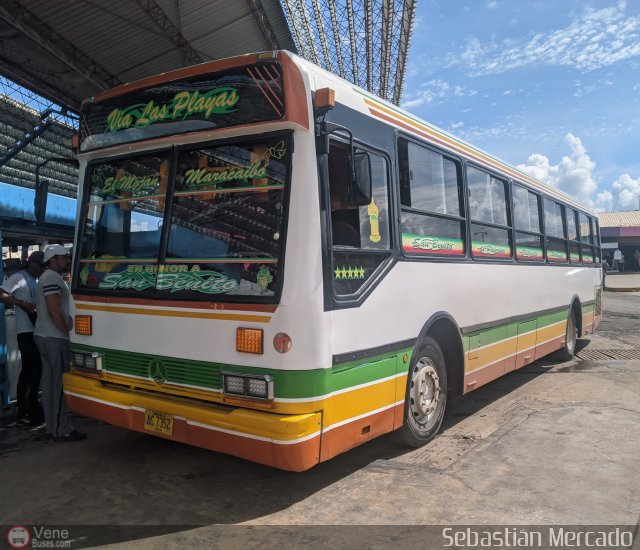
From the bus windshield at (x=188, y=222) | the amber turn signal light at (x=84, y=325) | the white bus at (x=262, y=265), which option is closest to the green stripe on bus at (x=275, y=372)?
the white bus at (x=262, y=265)

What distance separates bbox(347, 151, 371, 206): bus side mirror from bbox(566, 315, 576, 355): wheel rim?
7.10m

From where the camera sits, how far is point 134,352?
4285 millimetres

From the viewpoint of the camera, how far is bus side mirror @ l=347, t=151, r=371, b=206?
3730 mm

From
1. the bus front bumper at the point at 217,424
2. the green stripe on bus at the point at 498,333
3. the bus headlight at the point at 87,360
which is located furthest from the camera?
the green stripe on bus at the point at 498,333

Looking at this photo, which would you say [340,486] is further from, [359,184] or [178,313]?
[359,184]

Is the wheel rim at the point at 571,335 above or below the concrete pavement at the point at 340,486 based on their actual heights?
above

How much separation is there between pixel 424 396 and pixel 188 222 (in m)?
2.62

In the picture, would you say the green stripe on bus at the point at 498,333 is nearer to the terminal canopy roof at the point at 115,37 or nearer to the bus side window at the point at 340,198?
the bus side window at the point at 340,198

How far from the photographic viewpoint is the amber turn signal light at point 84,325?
15.1 feet

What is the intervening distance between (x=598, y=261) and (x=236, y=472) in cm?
1029

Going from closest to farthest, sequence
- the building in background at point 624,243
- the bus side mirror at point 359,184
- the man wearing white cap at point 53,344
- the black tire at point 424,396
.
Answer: the bus side mirror at point 359,184 < the black tire at point 424,396 < the man wearing white cap at point 53,344 < the building in background at point 624,243

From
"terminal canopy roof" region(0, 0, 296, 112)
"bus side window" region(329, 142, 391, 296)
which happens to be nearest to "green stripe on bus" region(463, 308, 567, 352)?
"bus side window" region(329, 142, 391, 296)

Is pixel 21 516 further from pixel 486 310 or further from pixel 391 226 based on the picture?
pixel 486 310

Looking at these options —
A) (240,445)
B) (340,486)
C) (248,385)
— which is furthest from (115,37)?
(340,486)
